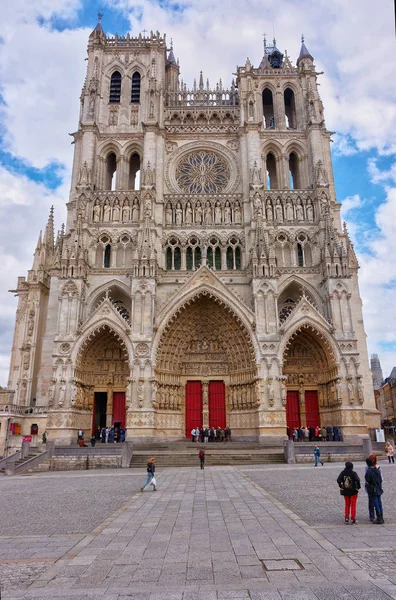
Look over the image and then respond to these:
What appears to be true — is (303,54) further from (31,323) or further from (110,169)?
(31,323)

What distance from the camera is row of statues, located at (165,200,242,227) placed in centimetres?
3206

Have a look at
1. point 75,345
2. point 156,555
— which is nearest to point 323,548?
point 156,555

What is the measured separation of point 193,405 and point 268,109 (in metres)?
28.1

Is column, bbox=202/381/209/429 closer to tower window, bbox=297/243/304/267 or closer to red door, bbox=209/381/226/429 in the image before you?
red door, bbox=209/381/226/429

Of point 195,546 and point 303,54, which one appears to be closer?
point 195,546

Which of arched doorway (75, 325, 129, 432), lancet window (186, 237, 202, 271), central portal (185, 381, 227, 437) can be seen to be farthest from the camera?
lancet window (186, 237, 202, 271)

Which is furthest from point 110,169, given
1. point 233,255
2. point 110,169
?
point 233,255

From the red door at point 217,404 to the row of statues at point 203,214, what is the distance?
1192cm

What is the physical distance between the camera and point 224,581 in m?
4.95

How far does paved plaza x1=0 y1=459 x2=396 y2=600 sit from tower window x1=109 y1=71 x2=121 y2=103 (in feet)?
112

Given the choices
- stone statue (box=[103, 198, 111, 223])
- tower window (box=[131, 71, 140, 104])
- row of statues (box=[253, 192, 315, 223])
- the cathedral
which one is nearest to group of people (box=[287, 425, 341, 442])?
the cathedral

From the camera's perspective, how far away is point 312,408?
2941 centimetres

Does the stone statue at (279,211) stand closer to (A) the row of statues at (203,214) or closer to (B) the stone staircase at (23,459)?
(A) the row of statues at (203,214)

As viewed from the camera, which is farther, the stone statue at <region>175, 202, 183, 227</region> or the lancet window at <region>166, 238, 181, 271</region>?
the stone statue at <region>175, 202, 183, 227</region>
